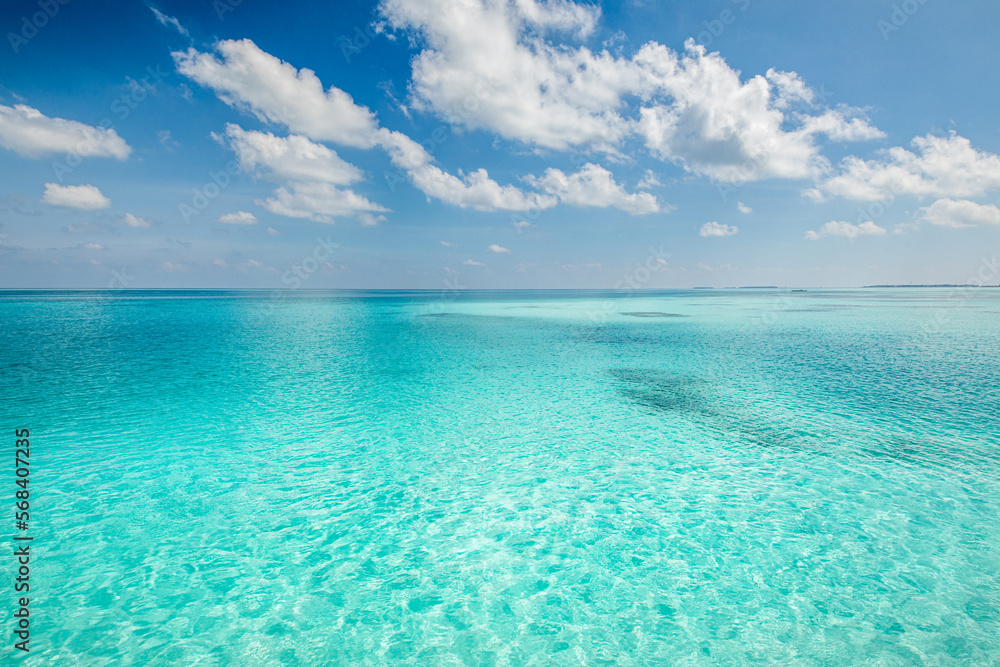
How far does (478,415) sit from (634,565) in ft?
33.1

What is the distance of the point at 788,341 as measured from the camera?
39.2 m

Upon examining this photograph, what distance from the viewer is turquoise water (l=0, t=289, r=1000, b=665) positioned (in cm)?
677

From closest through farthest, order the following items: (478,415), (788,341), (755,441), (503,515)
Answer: (503,515) < (755,441) < (478,415) < (788,341)

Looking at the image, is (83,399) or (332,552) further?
(83,399)

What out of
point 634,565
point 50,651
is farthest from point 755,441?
point 50,651

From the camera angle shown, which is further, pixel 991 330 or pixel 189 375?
pixel 991 330

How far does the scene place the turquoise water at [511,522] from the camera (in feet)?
22.2

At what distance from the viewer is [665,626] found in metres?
7.06

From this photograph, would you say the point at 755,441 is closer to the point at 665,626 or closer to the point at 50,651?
the point at 665,626

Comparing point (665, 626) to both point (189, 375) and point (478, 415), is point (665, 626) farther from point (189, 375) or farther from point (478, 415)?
point (189, 375)

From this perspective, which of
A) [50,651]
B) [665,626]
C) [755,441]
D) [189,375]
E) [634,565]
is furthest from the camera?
[189,375]

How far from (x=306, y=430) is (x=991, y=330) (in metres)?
62.8

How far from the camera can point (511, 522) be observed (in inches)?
398

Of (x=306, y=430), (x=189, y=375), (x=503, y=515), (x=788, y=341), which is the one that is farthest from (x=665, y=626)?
(x=788, y=341)
